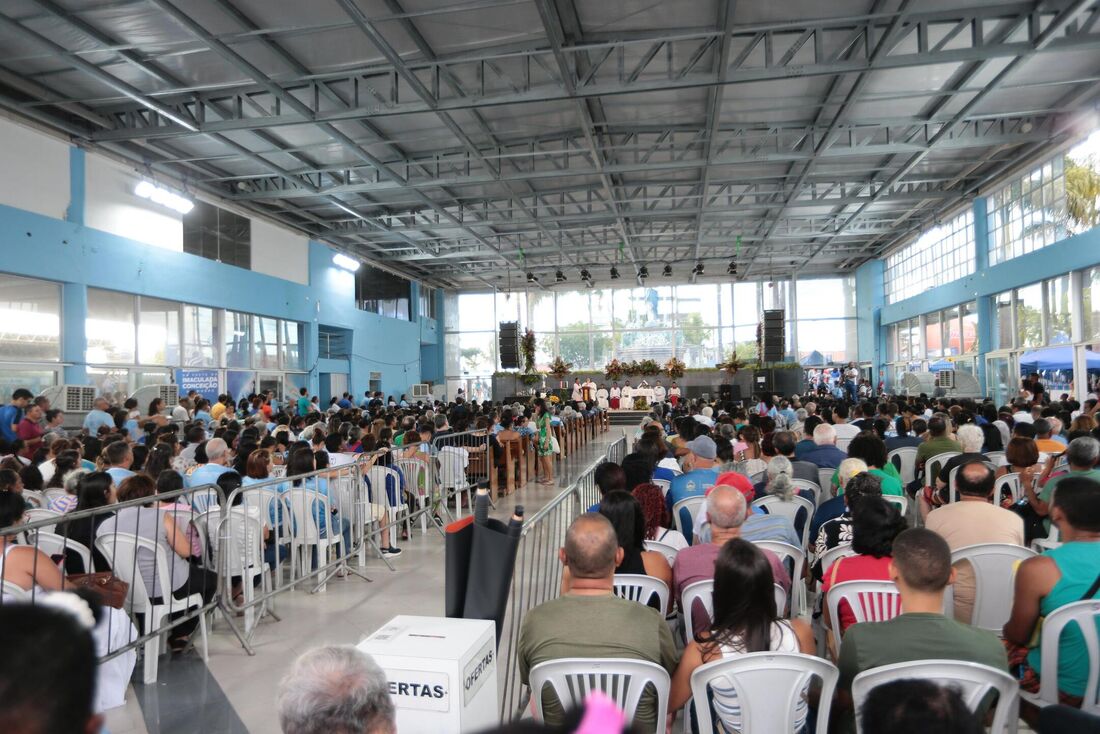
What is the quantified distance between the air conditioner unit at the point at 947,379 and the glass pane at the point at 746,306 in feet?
37.6

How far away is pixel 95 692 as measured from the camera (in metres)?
0.92

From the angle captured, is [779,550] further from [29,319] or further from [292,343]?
[292,343]

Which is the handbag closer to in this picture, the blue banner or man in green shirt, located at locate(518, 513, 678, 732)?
man in green shirt, located at locate(518, 513, 678, 732)

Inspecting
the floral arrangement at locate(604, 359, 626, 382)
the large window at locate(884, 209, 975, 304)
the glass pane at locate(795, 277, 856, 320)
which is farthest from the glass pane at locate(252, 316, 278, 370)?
the glass pane at locate(795, 277, 856, 320)

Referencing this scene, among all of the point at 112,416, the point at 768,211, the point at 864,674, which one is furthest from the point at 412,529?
the point at 768,211

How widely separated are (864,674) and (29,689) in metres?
2.00

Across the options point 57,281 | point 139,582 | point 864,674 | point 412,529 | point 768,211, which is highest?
point 768,211

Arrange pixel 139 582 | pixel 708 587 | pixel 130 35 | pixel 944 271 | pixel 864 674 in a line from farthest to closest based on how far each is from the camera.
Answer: pixel 944 271 < pixel 130 35 < pixel 139 582 < pixel 708 587 < pixel 864 674

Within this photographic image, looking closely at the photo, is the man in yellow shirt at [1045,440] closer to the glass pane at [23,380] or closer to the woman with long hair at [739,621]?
the woman with long hair at [739,621]

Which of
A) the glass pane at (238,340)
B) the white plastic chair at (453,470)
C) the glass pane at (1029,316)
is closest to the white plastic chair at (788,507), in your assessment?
the white plastic chair at (453,470)

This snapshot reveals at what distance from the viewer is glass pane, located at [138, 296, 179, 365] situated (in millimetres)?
13391

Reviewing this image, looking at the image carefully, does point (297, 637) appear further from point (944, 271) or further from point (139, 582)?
point (944, 271)

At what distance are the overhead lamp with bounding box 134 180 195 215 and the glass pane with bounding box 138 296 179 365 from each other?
1936mm

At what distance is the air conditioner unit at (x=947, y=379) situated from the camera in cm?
1778
